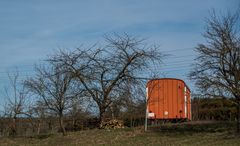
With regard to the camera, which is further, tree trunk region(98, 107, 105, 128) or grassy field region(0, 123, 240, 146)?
tree trunk region(98, 107, 105, 128)

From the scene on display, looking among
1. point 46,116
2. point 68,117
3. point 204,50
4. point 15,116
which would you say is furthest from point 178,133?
point 15,116

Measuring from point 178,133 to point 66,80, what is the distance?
25.0ft

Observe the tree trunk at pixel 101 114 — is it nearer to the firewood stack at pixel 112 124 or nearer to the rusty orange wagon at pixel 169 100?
the firewood stack at pixel 112 124

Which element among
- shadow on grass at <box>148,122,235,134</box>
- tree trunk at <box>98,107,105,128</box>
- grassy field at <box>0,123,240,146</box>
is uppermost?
tree trunk at <box>98,107,105,128</box>

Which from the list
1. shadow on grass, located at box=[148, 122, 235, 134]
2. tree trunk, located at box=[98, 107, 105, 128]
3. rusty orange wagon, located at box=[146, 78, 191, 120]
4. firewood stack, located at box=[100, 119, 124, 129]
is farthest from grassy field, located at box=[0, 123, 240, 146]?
rusty orange wagon, located at box=[146, 78, 191, 120]

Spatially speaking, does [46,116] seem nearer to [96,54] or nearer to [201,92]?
[96,54]

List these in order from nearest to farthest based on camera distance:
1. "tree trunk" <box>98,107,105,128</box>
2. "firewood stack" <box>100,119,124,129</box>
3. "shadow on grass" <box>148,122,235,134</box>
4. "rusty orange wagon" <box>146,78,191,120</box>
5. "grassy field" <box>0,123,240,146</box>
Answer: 1. "grassy field" <box>0,123,240,146</box>
2. "shadow on grass" <box>148,122,235,134</box>
3. "firewood stack" <box>100,119,124,129</box>
4. "tree trunk" <box>98,107,105,128</box>
5. "rusty orange wagon" <box>146,78,191,120</box>

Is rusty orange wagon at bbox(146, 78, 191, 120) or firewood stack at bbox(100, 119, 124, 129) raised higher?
rusty orange wagon at bbox(146, 78, 191, 120)

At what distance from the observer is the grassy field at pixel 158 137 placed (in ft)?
68.3

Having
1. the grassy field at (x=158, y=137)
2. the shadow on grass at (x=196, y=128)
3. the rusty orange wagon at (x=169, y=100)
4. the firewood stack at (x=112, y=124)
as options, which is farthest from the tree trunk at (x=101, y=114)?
the shadow on grass at (x=196, y=128)

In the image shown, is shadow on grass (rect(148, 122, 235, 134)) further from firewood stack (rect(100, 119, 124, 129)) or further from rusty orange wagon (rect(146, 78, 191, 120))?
rusty orange wagon (rect(146, 78, 191, 120))

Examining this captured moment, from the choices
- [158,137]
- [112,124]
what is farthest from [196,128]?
[112,124]

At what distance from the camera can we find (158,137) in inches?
898

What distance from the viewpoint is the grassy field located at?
68.3ft
